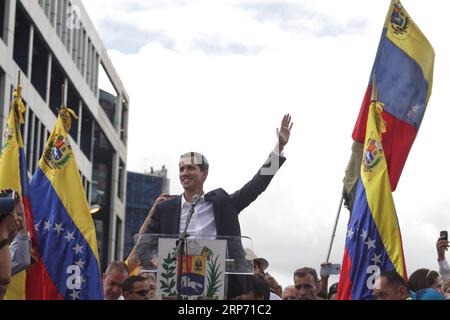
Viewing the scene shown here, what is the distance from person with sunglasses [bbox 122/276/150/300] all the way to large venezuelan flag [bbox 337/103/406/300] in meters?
2.12

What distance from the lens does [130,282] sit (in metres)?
11.6

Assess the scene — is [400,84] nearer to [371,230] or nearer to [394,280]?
[371,230]

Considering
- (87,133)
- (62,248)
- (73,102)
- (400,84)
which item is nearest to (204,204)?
(62,248)

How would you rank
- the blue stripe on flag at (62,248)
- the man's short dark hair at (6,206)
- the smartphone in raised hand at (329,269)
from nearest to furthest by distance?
the man's short dark hair at (6,206) → the blue stripe on flag at (62,248) → the smartphone in raised hand at (329,269)

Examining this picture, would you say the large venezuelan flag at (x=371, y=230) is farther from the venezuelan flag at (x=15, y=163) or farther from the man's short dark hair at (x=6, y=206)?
the man's short dark hair at (x=6, y=206)

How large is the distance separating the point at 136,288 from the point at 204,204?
955 millimetres

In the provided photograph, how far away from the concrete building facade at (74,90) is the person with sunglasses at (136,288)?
2527 cm

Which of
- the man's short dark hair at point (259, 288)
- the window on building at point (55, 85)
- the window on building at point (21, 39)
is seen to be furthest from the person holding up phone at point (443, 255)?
the window on building at point (55, 85)

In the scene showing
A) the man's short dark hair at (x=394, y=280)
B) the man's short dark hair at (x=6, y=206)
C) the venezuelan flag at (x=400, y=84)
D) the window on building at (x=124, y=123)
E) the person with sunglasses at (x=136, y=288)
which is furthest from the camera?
the window on building at (x=124, y=123)

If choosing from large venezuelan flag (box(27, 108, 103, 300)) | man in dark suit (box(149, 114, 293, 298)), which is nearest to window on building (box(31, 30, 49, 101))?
large venezuelan flag (box(27, 108, 103, 300))

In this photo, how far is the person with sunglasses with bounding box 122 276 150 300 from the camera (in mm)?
11508

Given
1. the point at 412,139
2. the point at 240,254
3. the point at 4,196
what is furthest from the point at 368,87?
the point at 4,196

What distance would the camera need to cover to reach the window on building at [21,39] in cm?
4388
